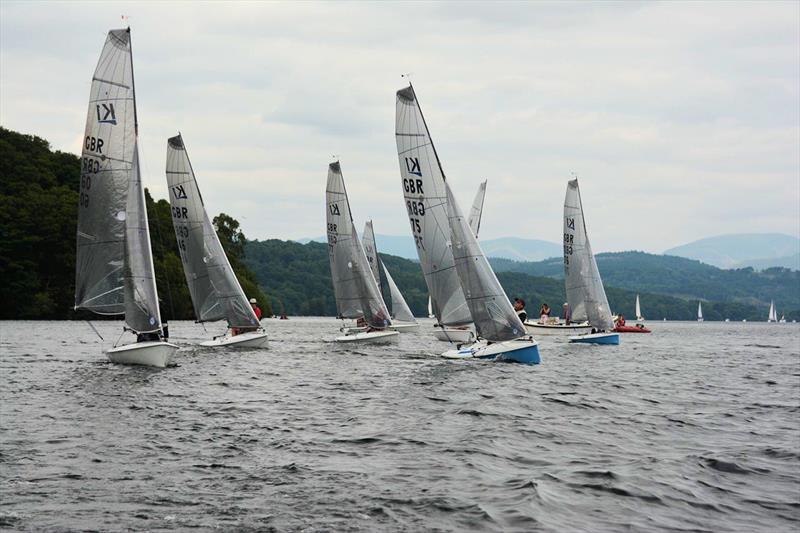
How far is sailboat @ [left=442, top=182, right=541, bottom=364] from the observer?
34156 mm

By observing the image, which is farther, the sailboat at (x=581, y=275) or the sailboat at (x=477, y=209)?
the sailboat at (x=477, y=209)

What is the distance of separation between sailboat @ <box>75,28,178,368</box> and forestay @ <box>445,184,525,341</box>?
10.9 metres

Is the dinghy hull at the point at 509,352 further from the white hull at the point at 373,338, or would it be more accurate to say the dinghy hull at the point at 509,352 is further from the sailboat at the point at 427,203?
the white hull at the point at 373,338

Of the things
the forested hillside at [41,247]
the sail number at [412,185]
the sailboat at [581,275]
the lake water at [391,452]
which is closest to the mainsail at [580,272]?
the sailboat at [581,275]

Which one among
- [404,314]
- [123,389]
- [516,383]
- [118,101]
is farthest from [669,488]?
[404,314]

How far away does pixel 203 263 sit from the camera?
45.8m

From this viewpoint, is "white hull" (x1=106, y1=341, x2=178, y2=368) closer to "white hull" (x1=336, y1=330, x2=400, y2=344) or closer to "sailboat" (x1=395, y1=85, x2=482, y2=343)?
"sailboat" (x1=395, y1=85, x2=482, y2=343)

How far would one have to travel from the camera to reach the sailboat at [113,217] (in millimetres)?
33281

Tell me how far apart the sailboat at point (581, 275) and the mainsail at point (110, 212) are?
3074 cm

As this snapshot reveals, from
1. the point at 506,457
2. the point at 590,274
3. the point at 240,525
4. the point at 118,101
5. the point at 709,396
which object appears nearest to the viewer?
the point at 240,525

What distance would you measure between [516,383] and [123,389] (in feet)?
36.7

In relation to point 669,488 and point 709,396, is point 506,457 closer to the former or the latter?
point 669,488

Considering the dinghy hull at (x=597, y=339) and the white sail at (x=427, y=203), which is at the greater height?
the white sail at (x=427, y=203)

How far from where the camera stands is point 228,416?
21062 millimetres
